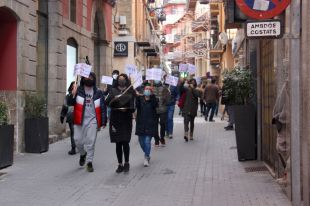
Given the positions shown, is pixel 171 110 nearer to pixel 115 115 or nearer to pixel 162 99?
pixel 162 99

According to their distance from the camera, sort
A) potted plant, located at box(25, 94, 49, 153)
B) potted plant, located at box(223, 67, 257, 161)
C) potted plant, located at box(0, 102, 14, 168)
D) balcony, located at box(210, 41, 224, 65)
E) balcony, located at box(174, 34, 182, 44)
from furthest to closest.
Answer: balcony, located at box(174, 34, 182, 44), balcony, located at box(210, 41, 224, 65), potted plant, located at box(25, 94, 49, 153), potted plant, located at box(223, 67, 257, 161), potted plant, located at box(0, 102, 14, 168)

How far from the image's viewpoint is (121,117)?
10.6 m

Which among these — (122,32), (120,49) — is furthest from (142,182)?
(120,49)

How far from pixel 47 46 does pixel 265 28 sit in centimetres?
1030

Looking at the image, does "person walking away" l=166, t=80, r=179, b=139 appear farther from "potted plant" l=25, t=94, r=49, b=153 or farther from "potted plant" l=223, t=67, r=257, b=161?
"potted plant" l=223, t=67, r=257, b=161

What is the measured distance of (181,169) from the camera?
11.1 meters

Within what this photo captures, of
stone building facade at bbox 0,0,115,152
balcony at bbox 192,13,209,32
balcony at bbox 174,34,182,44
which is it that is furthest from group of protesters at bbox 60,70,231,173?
balcony at bbox 174,34,182,44

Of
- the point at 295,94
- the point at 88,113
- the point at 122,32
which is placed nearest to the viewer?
the point at 295,94

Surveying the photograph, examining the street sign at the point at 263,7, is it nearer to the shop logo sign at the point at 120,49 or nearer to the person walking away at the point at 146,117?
the person walking away at the point at 146,117

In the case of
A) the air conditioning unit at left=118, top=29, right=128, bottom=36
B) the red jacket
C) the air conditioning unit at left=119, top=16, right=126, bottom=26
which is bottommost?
the red jacket

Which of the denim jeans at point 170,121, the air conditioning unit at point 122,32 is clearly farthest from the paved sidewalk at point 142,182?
the air conditioning unit at point 122,32

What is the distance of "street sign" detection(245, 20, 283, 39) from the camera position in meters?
7.04

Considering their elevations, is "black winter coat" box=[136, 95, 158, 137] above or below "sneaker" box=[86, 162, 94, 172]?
above

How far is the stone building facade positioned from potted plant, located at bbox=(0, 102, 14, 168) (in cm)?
250
